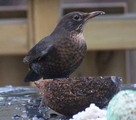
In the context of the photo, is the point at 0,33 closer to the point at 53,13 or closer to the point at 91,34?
the point at 53,13

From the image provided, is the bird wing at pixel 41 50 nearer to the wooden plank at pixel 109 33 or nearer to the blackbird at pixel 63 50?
the blackbird at pixel 63 50

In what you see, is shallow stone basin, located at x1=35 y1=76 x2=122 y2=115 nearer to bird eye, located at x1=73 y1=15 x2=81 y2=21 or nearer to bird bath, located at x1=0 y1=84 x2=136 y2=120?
bird bath, located at x1=0 y1=84 x2=136 y2=120

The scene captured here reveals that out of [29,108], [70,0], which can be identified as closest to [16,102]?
[29,108]

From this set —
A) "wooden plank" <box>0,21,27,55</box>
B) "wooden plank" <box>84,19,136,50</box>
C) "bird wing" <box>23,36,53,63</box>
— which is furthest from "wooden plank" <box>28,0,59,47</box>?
"bird wing" <box>23,36,53,63</box>

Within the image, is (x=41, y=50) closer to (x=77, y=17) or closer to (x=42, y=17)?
(x=77, y=17)

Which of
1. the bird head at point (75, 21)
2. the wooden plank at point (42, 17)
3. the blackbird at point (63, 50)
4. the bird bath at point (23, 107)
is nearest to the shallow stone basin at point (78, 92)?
the bird bath at point (23, 107)

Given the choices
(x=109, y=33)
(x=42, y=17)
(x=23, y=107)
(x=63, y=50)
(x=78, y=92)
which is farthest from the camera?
(x=109, y=33)

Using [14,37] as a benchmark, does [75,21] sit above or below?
above

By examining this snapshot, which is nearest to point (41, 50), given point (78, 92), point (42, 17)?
point (78, 92)
